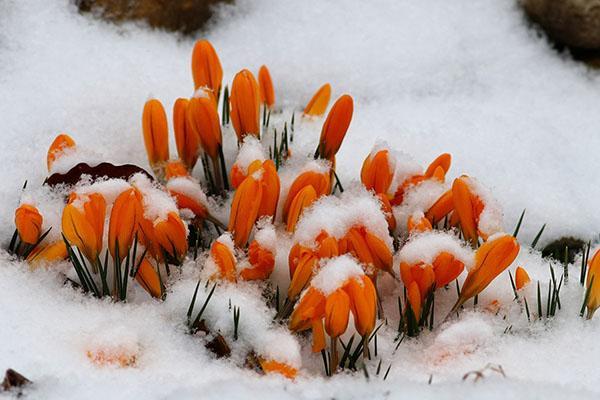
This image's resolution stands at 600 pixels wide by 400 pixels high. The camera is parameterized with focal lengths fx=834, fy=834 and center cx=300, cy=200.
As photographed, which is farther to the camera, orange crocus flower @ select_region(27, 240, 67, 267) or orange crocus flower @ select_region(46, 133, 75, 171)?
orange crocus flower @ select_region(46, 133, 75, 171)

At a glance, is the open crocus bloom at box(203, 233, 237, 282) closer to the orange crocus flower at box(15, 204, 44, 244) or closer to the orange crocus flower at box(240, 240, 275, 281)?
the orange crocus flower at box(240, 240, 275, 281)

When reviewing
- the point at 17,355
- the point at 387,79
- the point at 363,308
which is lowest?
the point at 17,355

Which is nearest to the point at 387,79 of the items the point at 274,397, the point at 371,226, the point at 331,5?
the point at 331,5

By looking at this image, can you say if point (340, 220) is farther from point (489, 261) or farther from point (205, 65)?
point (205, 65)

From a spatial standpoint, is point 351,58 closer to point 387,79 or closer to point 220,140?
point 387,79

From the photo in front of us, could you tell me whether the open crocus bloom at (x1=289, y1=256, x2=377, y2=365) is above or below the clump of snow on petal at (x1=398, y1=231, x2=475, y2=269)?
below

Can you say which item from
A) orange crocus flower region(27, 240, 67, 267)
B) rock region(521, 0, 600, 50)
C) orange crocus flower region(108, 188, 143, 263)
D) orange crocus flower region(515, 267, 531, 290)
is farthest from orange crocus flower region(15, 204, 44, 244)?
rock region(521, 0, 600, 50)
